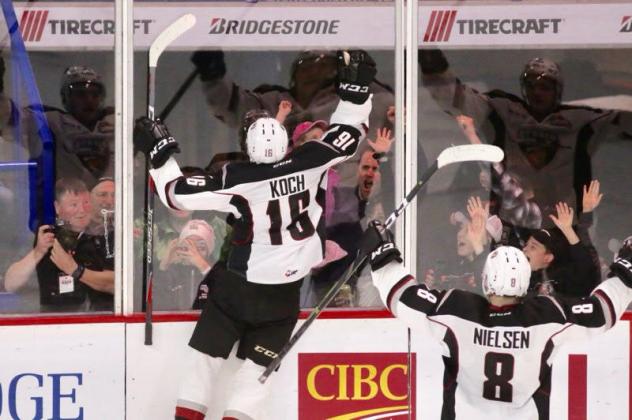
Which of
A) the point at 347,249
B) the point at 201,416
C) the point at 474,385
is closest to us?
the point at 474,385

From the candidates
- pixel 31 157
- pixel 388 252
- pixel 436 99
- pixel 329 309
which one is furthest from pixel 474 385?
pixel 31 157

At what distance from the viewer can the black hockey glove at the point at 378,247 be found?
4.81 m

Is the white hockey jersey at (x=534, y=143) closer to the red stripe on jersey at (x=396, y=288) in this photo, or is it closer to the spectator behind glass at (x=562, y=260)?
the spectator behind glass at (x=562, y=260)

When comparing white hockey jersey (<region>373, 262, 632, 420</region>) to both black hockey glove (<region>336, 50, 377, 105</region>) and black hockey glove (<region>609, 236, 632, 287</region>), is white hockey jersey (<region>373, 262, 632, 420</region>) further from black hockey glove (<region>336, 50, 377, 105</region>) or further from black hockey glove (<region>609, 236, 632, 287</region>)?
black hockey glove (<region>336, 50, 377, 105</region>)

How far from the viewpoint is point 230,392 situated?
5523 mm

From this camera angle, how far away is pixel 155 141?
Answer: 5.26 metres

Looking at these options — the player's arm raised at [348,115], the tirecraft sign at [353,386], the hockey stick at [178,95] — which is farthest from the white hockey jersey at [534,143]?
the hockey stick at [178,95]

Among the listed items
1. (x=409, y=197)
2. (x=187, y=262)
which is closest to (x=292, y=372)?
(x=187, y=262)

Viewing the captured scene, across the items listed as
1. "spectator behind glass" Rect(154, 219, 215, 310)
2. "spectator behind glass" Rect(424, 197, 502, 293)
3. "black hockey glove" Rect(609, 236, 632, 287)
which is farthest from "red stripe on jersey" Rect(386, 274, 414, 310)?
"spectator behind glass" Rect(154, 219, 215, 310)

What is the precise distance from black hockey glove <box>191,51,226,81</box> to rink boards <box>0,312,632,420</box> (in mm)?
975

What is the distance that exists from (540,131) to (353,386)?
1.28m

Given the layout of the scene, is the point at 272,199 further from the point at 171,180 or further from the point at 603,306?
the point at 603,306

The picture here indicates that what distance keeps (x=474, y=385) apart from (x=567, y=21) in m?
1.82

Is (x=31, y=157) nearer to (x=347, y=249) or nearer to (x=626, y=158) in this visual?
(x=347, y=249)
